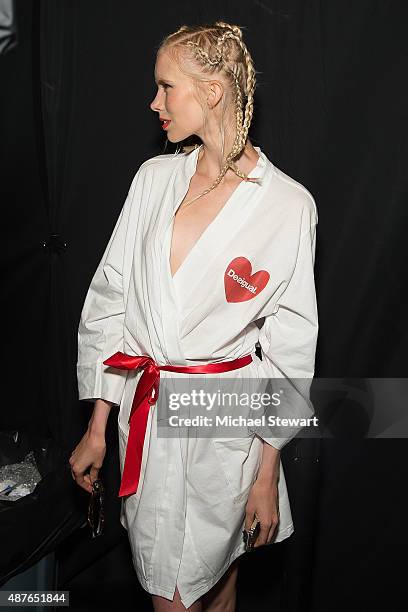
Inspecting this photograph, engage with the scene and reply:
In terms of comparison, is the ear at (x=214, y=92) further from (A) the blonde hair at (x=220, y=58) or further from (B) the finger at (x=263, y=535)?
(B) the finger at (x=263, y=535)

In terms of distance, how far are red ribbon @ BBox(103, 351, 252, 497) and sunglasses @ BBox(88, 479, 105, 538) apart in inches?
2.7

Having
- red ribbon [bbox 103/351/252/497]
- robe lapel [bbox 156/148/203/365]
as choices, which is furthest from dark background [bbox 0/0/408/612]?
robe lapel [bbox 156/148/203/365]

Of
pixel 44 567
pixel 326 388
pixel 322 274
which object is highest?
pixel 322 274

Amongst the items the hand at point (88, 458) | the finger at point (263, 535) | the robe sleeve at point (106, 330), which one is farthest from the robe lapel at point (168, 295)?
the finger at point (263, 535)

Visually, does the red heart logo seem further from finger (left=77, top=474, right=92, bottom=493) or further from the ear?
finger (left=77, top=474, right=92, bottom=493)

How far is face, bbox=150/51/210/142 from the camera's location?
1.42 metres

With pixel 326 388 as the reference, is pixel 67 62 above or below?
above

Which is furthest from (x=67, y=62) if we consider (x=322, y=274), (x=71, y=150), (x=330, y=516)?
(x=330, y=516)

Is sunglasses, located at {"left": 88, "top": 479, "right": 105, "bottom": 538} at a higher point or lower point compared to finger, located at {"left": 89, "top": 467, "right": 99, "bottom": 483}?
lower

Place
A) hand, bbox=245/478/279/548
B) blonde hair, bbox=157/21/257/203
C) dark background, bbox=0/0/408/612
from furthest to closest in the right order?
dark background, bbox=0/0/408/612 → hand, bbox=245/478/279/548 → blonde hair, bbox=157/21/257/203

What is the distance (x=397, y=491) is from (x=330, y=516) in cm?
18

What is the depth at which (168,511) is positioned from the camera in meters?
1.49

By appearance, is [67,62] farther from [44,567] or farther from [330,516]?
[330,516]

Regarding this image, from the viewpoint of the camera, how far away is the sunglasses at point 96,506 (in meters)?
1.55
